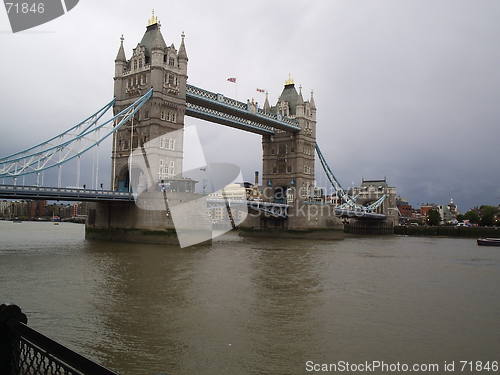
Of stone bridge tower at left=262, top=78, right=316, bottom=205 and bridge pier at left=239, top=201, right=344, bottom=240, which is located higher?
stone bridge tower at left=262, top=78, right=316, bottom=205

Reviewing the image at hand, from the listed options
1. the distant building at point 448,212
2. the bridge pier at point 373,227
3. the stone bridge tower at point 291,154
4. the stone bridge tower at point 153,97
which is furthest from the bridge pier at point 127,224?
the distant building at point 448,212

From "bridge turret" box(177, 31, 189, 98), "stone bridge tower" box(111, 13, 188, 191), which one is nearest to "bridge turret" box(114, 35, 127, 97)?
"stone bridge tower" box(111, 13, 188, 191)

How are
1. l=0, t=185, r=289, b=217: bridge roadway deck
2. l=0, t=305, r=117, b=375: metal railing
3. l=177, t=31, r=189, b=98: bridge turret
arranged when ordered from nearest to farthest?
1. l=0, t=305, r=117, b=375: metal railing
2. l=0, t=185, r=289, b=217: bridge roadway deck
3. l=177, t=31, r=189, b=98: bridge turret

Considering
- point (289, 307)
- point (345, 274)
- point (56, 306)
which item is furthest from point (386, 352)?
point (345, 274)

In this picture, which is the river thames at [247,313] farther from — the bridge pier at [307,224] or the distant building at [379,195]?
the distant building at [379,195]

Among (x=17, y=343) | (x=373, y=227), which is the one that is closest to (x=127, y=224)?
(x=17, y=343)

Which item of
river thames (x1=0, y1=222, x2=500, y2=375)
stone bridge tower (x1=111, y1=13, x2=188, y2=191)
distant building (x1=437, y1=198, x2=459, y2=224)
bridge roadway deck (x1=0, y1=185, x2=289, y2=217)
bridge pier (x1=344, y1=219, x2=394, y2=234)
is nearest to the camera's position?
river thames (x1=0, y1=222, x2=500, y2=375)

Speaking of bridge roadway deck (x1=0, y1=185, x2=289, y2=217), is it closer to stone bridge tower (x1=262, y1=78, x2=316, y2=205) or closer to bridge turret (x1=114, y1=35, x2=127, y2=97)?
bridge turret (x1=114, y1=35, x2=127, y2=97)
